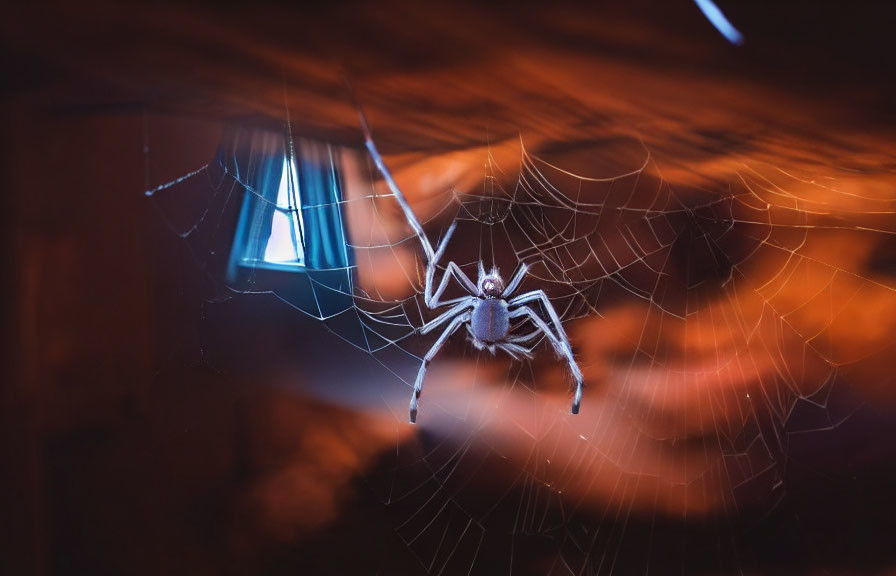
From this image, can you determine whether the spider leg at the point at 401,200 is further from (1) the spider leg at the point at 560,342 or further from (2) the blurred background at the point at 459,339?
(1) the spider leg at the point at 560,342

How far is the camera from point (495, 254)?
86cm

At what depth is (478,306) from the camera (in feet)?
2.73

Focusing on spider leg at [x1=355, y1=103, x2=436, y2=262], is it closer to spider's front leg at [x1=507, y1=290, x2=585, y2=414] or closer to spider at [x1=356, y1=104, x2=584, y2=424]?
spider at [x1=356, y1=104, x2=584, y2=424]

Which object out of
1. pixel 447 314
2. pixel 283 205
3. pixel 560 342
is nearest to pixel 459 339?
pixel 447 314

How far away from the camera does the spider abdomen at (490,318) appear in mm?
828

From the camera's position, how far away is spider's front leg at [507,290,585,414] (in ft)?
2.72

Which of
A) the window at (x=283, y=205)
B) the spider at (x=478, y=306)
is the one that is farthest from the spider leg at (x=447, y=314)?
the window at (x=283, y=205)

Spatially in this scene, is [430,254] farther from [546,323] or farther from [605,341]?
[605,341]

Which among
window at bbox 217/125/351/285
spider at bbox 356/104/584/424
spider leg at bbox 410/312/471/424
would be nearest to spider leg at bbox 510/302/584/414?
spider at bbox 356/104/584/424

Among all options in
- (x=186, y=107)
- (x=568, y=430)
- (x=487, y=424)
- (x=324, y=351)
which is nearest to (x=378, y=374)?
(x=324, y=351)

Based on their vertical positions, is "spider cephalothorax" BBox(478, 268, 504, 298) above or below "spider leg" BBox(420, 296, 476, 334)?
above

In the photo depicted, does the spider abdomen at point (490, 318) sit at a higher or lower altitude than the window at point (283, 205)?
lower

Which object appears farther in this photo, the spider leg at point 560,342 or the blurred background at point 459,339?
the spider leg at point 560,342

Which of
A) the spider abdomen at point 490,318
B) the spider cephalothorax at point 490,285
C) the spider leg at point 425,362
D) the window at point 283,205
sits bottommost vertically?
the spider leg at point 425,362
